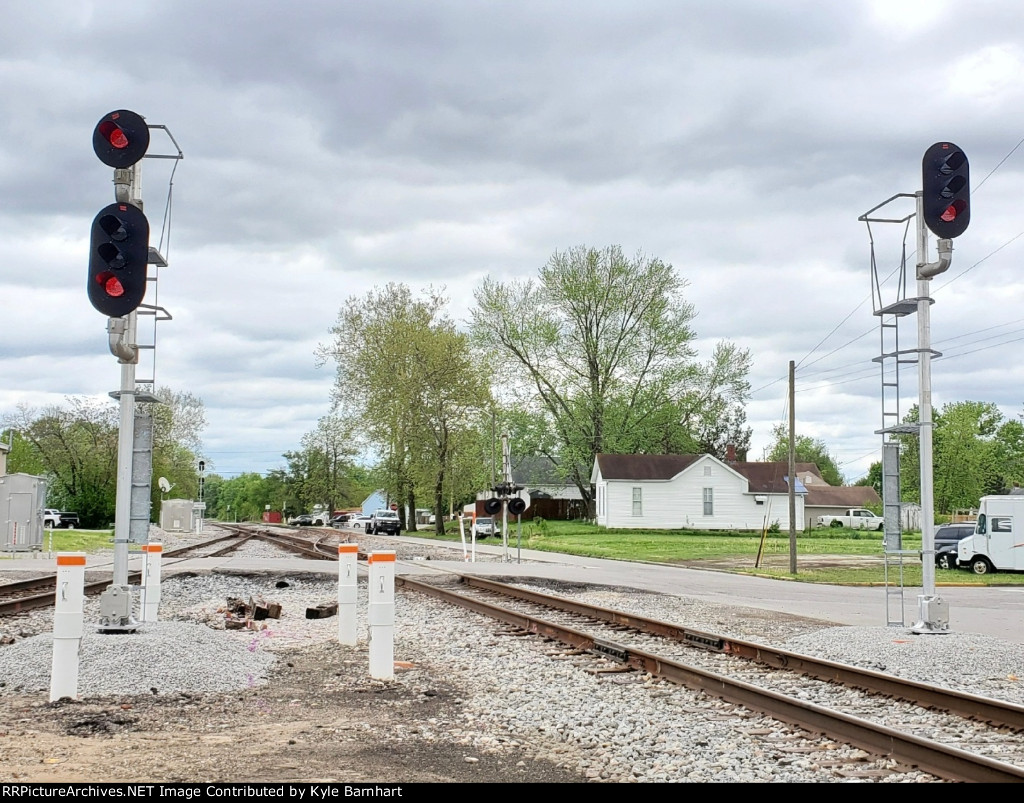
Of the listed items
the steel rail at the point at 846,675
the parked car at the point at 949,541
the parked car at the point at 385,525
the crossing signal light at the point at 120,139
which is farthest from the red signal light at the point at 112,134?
the parked car at the point at 385,525

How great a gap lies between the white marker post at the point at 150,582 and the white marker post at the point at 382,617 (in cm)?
374

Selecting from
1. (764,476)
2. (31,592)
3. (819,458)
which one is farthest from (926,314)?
(819,458)

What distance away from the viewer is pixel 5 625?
576 inches

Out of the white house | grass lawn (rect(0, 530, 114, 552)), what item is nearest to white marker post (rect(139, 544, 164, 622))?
grass lawn (rect(0, 530, 114, 552))

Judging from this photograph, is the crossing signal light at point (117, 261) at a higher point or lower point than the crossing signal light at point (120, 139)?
lower

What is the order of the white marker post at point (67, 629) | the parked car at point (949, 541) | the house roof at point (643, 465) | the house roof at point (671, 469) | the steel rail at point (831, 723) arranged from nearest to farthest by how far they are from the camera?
the steel rail at point (831, 723) < the white marker post at point (67, 629) < the parked car at point (949, 541) < the house roof at point (643, 465) < the house roof at point (671, 469)

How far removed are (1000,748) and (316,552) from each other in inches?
1175

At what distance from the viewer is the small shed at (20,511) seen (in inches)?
1267

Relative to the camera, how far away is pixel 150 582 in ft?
43.5

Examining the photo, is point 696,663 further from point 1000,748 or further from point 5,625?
point 5,625

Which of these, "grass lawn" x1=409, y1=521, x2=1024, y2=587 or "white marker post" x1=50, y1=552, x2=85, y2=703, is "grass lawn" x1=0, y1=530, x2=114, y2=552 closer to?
"grass lawn" x1=409, y1=521, x2=1024, y2=587

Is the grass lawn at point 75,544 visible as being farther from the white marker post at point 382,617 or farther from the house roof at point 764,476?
the house roof at point 764,476

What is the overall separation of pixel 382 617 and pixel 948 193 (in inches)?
346

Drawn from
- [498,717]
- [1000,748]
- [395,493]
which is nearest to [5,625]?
[498,717]
